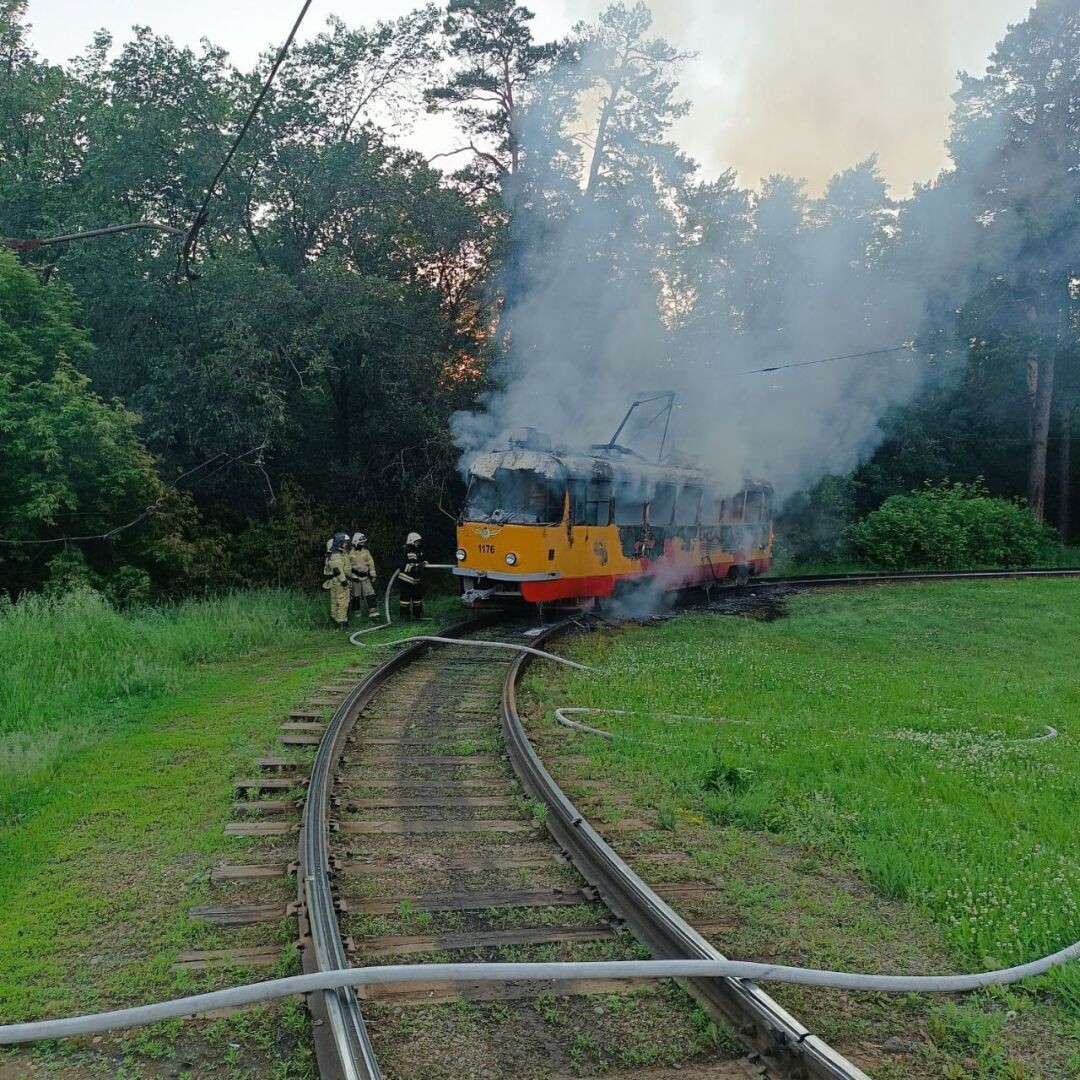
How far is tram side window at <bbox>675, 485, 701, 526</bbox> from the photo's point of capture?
656 inches

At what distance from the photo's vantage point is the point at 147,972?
4023mm

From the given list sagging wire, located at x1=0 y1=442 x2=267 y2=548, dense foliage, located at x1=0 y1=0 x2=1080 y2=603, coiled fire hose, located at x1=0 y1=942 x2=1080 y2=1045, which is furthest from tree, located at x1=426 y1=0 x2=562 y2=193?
coiled fire hose, located at x1=0 y1=942 x2=1080 y2=1045

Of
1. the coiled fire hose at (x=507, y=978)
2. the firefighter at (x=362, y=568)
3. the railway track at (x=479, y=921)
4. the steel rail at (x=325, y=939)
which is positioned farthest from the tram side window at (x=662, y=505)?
the coiled fire hose at (x=507, y=978)

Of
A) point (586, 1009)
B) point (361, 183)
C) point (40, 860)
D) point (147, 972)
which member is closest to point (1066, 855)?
point (586, 1009)

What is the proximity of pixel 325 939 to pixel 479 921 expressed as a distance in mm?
839

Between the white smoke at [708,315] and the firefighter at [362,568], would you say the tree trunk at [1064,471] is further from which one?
the firefighter at [362,568]

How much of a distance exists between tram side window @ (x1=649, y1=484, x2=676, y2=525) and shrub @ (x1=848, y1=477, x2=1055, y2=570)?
13.6 metres

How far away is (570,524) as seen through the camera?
45.8 ft

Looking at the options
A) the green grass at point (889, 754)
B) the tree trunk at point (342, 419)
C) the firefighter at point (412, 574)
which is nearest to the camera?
the green grass at point (889, 754)

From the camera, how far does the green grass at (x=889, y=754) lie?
186 inches

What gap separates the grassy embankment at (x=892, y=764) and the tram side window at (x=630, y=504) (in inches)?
87.7

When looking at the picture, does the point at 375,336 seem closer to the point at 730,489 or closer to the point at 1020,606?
the point at 730,489

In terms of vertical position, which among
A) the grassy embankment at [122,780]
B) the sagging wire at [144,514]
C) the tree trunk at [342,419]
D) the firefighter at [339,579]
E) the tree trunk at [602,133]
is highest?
the tree trunk at [602,133]

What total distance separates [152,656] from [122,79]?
1384 centimetres
